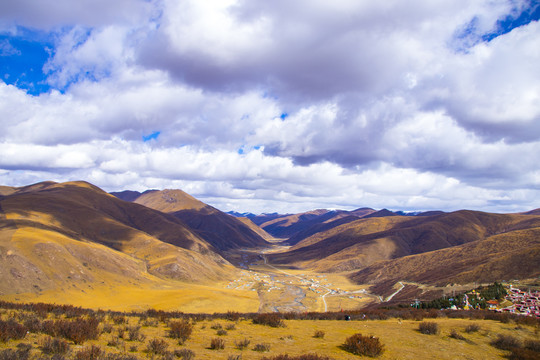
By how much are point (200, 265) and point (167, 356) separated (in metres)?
136

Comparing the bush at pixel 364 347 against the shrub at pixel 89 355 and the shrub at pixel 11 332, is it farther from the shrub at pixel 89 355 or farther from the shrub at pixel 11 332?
the shrub at pixel 11 332

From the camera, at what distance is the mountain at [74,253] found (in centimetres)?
7222

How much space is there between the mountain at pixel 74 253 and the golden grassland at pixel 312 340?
65.0 metres

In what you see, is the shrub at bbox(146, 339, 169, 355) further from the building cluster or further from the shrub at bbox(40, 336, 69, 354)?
the building cluster

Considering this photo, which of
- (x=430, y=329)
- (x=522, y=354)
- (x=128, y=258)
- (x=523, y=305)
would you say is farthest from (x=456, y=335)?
(x=128, y=258)

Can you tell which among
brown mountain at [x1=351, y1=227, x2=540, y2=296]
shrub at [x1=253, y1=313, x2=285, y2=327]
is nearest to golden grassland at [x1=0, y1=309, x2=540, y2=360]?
shrub at [x1=253, y1=313, x2=285, y2=327]

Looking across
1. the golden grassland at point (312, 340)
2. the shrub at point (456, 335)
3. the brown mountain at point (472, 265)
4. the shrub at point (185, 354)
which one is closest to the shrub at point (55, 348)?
the golden grassland at point (312, 340)

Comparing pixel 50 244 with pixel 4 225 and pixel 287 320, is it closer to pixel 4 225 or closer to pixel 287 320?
pixel 4 225

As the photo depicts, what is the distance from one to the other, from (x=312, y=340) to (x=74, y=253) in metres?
93.3

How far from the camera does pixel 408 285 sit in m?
106

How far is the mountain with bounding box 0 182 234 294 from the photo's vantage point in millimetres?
72225

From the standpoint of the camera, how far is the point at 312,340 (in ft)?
60.5

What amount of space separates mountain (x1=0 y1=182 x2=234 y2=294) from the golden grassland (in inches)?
2557

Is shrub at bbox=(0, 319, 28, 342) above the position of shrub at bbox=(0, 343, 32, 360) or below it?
below
